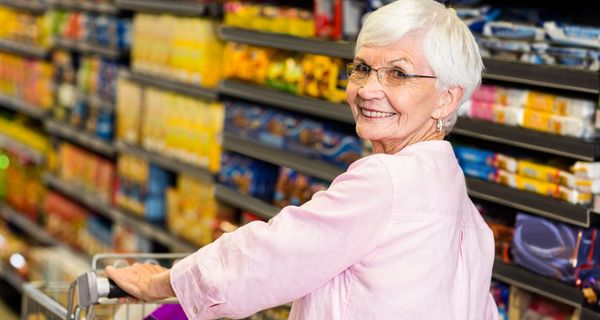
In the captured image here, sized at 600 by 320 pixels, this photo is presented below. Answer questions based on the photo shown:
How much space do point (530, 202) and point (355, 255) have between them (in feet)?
3.86

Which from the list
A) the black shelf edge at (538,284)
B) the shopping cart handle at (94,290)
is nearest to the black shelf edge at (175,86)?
the black shelf edge at (538,284)

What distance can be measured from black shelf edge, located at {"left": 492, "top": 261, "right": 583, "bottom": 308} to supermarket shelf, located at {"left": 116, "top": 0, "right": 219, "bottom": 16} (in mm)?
2285

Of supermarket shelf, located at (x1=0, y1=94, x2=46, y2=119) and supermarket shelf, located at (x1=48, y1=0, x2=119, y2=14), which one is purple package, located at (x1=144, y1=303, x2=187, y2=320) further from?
supermarket shelf, located at (x1=0, y1=94, x2=46, y2=119)

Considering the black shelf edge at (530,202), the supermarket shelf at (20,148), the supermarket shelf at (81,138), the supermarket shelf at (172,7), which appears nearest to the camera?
the black shelf edge at (530,202)

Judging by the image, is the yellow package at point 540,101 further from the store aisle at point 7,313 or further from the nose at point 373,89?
the store aisle at point 7,313

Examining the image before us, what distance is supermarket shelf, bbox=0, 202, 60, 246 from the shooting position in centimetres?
710

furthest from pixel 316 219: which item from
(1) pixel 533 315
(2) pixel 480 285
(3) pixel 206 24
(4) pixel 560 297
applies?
(3) pixel 206 24

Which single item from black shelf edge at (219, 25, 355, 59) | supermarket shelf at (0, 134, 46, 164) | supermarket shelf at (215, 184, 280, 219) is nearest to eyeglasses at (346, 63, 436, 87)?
black shelf edge at (219, 25, 355, 59)

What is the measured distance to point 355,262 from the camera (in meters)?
1.99

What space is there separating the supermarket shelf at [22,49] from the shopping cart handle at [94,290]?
5.24 m

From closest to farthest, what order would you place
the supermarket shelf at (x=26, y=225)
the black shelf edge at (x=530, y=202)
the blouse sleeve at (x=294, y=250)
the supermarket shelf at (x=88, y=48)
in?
1. the blouse sleeve at (x=294, y=250)
2. the black shelf edge at (x=530, y=202)
3. the supermarket shelf at (x=88, y=48)
4. the supermarket shelf at (x=26, y=225)

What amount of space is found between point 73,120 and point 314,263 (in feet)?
16.5

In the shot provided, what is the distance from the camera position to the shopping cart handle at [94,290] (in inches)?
88.4

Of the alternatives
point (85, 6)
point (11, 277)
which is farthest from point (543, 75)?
point (11, 277)
